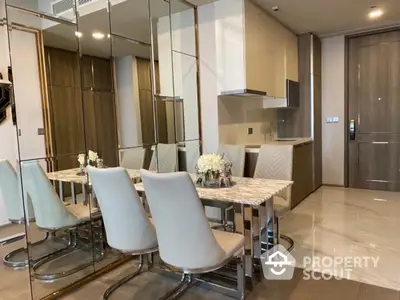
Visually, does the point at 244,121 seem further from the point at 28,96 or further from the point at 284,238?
the point at 28,96

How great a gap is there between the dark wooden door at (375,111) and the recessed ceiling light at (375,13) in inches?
31.8

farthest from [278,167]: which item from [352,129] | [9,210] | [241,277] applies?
[352,129]

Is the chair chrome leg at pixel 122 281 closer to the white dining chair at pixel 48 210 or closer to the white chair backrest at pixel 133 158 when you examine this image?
the white dining chair at pixel 48 210

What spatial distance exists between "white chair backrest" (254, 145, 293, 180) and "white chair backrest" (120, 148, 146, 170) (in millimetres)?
1295

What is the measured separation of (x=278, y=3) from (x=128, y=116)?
2.23m

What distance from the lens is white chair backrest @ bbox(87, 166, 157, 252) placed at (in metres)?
2.02

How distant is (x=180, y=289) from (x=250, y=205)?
0.85 meters

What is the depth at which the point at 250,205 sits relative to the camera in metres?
2.20

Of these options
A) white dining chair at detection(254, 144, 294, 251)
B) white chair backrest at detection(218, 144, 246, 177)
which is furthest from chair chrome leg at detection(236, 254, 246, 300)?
white chair backrest at detection(218, 144, 246, 177)

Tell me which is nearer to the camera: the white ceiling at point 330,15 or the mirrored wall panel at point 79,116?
the mirrored wall panel at point 79,116

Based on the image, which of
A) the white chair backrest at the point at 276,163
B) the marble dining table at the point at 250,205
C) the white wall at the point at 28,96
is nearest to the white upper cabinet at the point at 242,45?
the white chair backrest at the point at 276,163

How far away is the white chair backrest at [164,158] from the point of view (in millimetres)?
3713

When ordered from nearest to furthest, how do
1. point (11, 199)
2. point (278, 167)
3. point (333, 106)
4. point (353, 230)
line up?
point (11, 199), point (278, 167), point (353, 230), point (333, 106)

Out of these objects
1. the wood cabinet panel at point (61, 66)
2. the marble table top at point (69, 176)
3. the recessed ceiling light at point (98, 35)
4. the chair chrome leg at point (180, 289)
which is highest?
the recessed ceiling light at point (98, 35)
